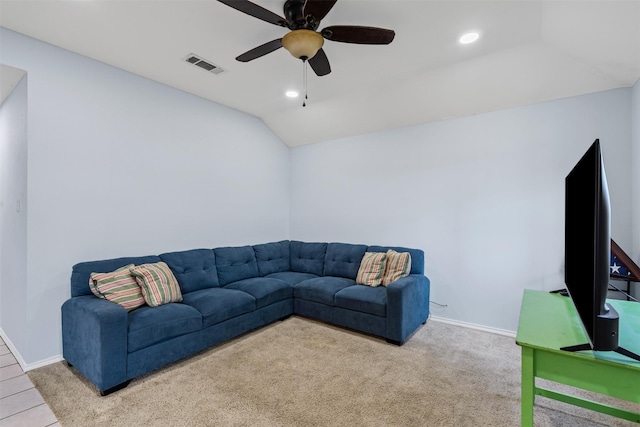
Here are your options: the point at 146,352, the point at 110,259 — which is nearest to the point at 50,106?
the point at 110,259

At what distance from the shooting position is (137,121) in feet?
10.7

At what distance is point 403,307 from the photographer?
2998 mm

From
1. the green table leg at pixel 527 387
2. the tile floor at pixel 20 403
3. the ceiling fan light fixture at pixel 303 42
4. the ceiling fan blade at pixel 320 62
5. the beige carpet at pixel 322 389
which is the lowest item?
the tile floor at pixel 20 403

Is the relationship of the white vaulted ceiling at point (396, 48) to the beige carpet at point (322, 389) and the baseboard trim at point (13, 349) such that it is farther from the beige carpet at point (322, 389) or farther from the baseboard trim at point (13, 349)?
the baseboard trim at point (13, 349)

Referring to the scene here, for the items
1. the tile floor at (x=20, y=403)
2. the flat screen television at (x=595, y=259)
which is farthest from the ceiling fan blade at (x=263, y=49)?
the tile floor at (x=20, y=403)

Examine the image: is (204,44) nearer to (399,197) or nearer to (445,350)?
(399,197)

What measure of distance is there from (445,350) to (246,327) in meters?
2.02

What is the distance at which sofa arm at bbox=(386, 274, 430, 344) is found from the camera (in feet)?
9.79

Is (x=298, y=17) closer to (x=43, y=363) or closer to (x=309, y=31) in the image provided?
(x=309, y=31)

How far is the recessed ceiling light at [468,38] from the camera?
2.48 metres

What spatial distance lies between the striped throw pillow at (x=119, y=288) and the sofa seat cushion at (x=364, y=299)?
1.97 metres

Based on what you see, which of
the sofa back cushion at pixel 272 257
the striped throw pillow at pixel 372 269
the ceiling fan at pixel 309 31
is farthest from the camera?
the sofa back cushion at pixel 272 257

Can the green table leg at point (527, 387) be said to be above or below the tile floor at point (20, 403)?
above

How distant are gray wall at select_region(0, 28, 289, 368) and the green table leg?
11.3 feet
